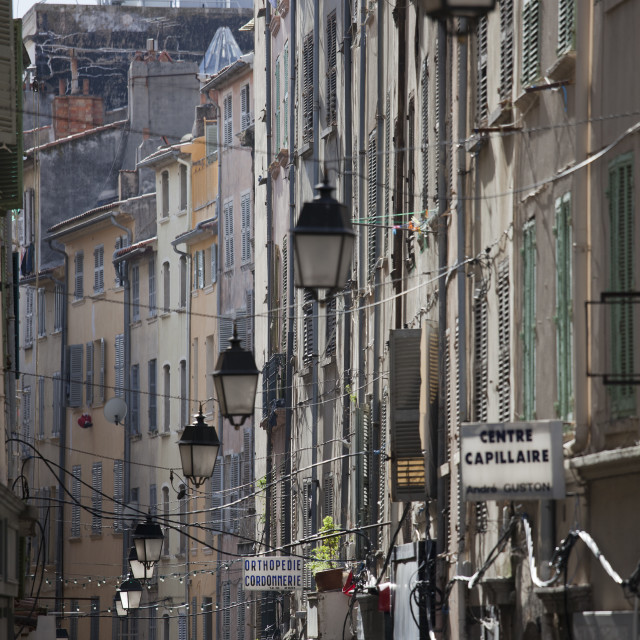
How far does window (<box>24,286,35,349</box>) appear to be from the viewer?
61688 millimetres

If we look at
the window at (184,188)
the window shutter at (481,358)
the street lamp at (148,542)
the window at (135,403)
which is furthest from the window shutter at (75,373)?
the window shutter at (481,358)

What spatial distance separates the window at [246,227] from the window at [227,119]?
262 cm

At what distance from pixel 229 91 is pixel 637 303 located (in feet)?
126

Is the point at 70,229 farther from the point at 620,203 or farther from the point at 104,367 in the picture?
A: the point at 620,203

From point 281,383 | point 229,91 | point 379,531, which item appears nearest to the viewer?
point 379,531

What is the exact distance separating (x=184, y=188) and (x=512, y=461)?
40261mm

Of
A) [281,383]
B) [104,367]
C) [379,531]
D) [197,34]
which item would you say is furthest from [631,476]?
[197,34]

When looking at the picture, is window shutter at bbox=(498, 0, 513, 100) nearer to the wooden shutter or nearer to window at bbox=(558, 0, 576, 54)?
window at bbox=(558, 0, 576, 54)

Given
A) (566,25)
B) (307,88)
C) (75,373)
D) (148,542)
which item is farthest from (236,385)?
(75,373)

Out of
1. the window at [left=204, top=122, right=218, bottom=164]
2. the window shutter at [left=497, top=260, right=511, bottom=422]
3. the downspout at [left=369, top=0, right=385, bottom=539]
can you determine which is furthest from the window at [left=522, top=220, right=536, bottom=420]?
the window at [left=204, top=122, right=218, bottom=164]

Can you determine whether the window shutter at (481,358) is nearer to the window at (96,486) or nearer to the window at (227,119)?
the window at (227,119)

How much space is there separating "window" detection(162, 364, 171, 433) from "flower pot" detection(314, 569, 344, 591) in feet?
80.2

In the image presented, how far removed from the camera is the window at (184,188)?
5178 cm

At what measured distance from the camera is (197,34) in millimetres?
62500
